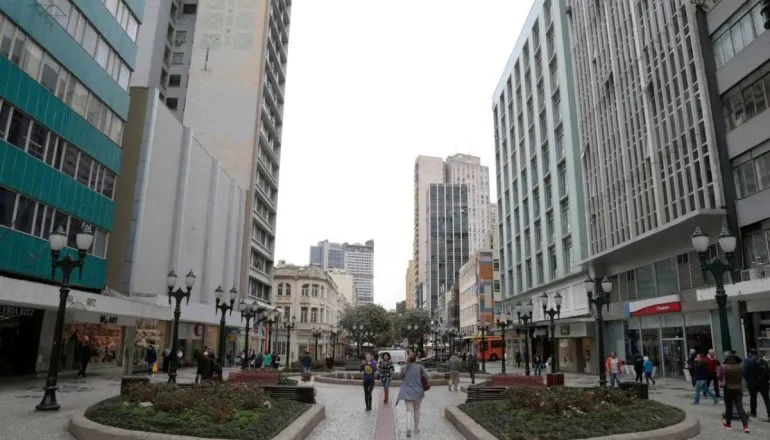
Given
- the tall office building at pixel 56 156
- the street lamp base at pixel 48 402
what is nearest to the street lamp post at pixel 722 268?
the street lamp base at pixel 48 402

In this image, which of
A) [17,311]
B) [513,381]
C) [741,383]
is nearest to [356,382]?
[513,381]

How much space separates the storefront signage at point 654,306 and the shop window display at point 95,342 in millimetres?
31180

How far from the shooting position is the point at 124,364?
31.3 meters

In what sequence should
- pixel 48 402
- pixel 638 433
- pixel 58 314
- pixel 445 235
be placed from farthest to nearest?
pixel 445 235 < pixel 58 314 < pixel 48 402 < pixel 638 433

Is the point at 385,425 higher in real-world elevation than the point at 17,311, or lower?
lower

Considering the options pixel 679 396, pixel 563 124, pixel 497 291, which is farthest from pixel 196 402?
pixel 497 291

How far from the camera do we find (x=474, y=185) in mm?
180000

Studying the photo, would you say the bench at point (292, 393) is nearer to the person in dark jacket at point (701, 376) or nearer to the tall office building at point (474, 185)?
the person in dark jacket at point (701, 376)

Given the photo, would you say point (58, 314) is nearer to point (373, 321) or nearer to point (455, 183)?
point (373, 321)

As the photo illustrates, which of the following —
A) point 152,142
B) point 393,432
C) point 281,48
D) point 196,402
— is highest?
point 281,48

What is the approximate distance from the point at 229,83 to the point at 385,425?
49985 millimetres

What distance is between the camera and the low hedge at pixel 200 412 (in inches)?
361

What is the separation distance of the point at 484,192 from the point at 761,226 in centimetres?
15779

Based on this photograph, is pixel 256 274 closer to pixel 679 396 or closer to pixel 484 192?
pixel 679 396
